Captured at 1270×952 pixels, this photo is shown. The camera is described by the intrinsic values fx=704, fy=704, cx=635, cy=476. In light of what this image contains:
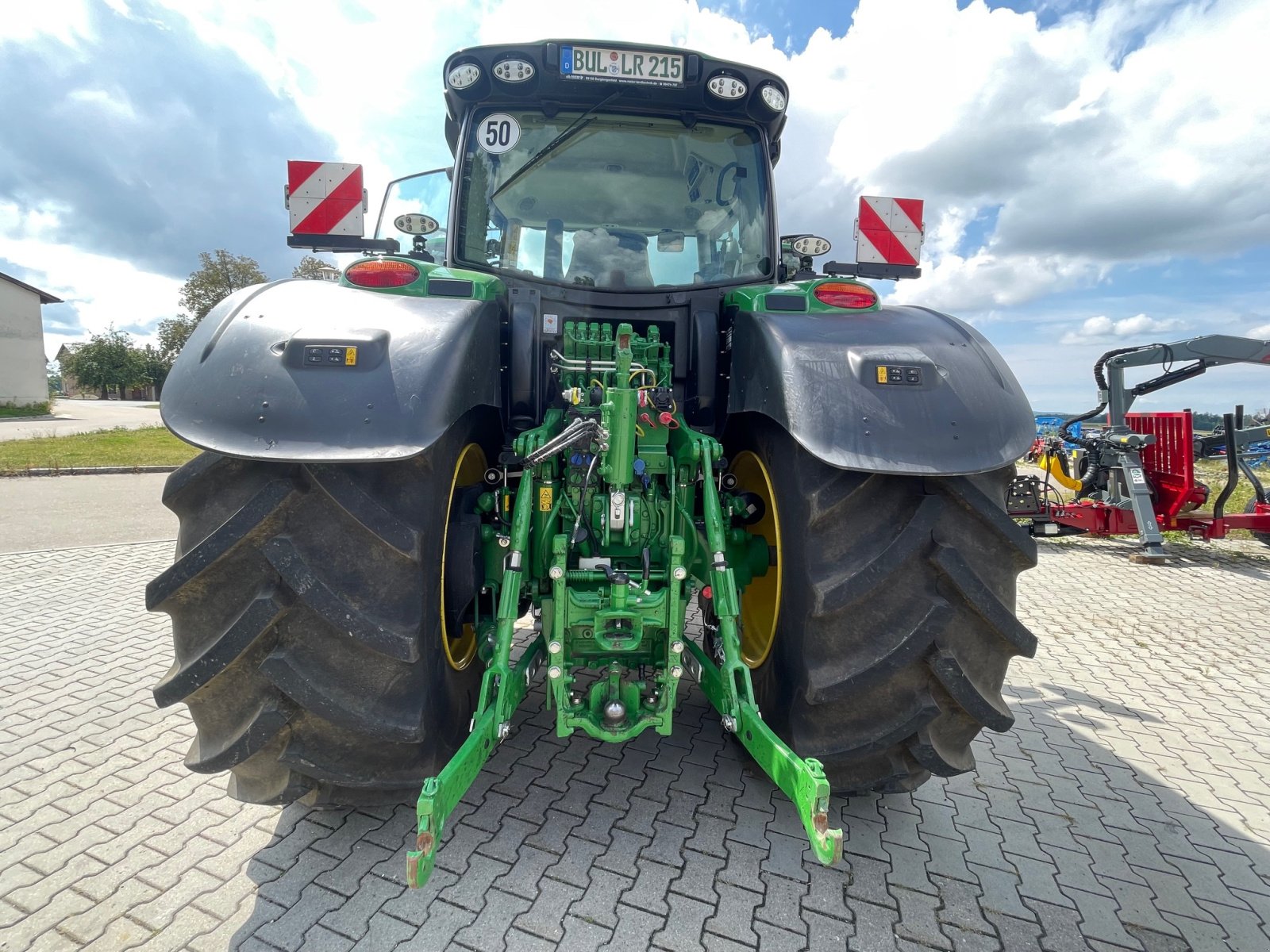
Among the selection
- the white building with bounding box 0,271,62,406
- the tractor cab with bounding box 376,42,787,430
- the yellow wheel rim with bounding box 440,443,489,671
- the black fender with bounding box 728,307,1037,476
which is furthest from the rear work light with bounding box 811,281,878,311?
the white building with bounding box 0,271,62,406

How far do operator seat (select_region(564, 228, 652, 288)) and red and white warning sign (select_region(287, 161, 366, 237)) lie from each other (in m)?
1.16

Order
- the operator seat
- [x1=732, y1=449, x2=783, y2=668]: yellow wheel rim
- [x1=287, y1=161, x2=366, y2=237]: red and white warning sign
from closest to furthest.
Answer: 1. [x1=732, y1=449, x2=783, y2=668]: yellow wheel rim
2. the operator seat
3. [x1=287, y1=161, x2=366, y2=237]: red and white warning sign

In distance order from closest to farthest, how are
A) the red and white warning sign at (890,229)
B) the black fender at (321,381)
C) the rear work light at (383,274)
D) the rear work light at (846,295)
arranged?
the black fender at (321,381) → the rear work light at (383,274) → the rear work light at (846,295) → the red and white warning sign at (890,229)

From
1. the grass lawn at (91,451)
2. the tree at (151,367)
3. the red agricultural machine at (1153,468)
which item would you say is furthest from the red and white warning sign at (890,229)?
the tree at (151,367)

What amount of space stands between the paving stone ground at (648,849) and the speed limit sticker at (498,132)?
248 cm

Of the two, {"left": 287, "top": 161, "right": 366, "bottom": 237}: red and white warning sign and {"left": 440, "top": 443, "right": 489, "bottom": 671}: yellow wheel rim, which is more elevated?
{"left": 287, "top": 161, "right": 366, "bottom": 237}: red and white warning sign

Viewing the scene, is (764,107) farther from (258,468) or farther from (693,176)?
(258,468)

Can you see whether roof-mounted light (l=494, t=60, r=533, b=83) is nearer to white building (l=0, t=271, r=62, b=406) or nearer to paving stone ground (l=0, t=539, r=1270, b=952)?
paving stone ground (l=0, t=539, r=1270, b=952)

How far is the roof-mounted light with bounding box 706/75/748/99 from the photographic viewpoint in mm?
2912

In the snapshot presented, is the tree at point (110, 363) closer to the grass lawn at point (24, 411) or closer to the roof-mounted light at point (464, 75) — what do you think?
the grass lawn at point (24, 411)

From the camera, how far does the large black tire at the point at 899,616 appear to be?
1976mm

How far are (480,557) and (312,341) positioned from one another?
0.94 metres

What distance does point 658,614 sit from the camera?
217 centimetres

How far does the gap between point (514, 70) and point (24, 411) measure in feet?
127
